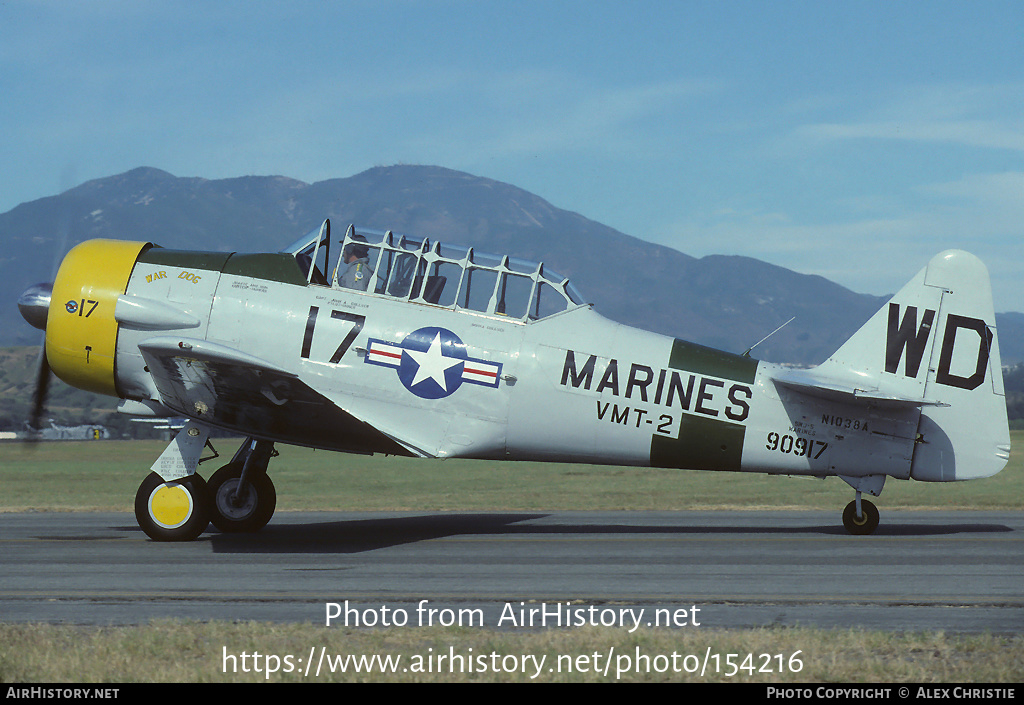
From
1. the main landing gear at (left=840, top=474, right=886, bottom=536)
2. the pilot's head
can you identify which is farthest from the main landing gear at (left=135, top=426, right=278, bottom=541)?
the main landing gear at (left=840, top=474, right=886, bottom=536)

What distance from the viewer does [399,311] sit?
39.6ft

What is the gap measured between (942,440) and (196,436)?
932cm

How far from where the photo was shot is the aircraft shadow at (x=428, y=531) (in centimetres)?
1196

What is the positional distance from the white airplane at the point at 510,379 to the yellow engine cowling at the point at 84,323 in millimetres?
18

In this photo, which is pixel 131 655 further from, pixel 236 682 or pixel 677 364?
pixel 677 364

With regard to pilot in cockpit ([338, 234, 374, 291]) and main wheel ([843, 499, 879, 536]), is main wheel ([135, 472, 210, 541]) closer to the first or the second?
pilot in cockpit ([338, 234, 374, 291])

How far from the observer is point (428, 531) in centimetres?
1371

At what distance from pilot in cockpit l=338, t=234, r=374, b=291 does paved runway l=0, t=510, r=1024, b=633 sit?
3.31 metres

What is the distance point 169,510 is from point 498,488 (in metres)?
14.0

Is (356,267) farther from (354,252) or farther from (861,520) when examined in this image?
(861,520)

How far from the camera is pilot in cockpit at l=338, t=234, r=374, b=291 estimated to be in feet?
40.2

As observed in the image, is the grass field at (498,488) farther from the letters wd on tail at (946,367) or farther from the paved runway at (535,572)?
the letters wd on tail at (946,367)

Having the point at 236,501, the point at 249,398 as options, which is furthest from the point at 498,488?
the point at 249,398

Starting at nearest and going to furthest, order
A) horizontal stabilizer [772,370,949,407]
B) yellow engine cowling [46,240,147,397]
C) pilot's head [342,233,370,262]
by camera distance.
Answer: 1. horizontal stabilizer [772,370,949,407]
2. yellow engine cowling [46,240,147,397]
3. pilot's head [342,233,370,262]
